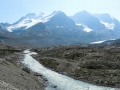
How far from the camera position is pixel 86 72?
72.8 m

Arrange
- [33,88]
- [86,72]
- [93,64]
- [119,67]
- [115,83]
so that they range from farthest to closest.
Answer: [93,64] → [119,67] → [86,72] → [115,83] → [33,88]

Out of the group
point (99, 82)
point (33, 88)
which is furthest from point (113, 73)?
point (33, 88)

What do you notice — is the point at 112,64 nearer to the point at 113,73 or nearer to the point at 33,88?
the point at 113,73

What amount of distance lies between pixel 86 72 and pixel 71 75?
645 centimetres

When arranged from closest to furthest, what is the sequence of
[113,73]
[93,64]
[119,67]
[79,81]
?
[79,81] < [113,73] < [119,67] < [93,64]

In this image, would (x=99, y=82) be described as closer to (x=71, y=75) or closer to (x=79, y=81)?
(x=79, y=81)

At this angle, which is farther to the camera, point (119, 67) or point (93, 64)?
point (93, 64)

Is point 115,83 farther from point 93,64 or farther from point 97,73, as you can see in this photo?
point 93,64

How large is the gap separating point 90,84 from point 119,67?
2665cm

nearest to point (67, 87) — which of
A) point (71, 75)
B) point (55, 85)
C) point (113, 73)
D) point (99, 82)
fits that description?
point (55, 85)

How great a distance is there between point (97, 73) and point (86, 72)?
5092 mm

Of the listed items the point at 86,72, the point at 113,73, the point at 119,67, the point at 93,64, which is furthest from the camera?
the point at 93,64

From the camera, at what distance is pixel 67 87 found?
52.9 metres

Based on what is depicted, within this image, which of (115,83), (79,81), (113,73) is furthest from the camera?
(113,73)
